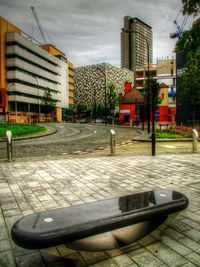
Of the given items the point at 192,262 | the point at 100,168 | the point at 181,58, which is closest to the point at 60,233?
the point at 192,262

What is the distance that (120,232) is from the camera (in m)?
2.97

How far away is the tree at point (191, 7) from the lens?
205 inches

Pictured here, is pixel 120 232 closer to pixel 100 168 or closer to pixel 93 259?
pixel 93 259

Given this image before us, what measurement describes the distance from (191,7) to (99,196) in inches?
176

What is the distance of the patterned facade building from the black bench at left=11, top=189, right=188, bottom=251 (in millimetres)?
117878

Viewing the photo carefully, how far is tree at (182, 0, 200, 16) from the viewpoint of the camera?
5.22 metres

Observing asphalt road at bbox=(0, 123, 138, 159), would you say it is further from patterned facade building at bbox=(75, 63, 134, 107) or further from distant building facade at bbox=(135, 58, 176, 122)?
patterned facade building at bbox=(75, 63, 134, 107)

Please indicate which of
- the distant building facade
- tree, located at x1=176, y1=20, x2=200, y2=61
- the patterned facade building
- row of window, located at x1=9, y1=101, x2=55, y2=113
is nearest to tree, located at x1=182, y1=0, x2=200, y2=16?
tree, located at x1=176, y1=20, x2=200, y2=61

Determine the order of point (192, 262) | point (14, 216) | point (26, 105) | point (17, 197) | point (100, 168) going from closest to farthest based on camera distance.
Result: point (192, 262) < point (14, 216) < point (17, 197) < point (100, 168) < point (26, 105)

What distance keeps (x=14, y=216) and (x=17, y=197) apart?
97cm

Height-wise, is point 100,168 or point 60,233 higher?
point 60,233

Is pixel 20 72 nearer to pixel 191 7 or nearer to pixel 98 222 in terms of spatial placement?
pixel 191 7

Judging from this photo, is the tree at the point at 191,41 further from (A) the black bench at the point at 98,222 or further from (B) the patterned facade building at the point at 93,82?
(B) the patterned facade building at the point at 93,82

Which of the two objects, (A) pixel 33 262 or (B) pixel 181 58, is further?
(B) pixel 181 58
